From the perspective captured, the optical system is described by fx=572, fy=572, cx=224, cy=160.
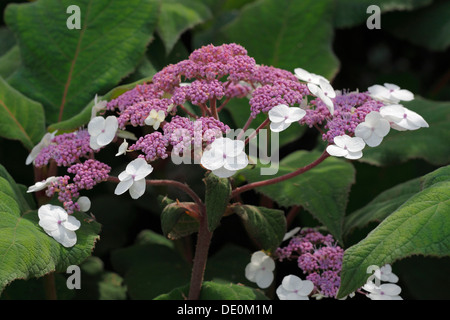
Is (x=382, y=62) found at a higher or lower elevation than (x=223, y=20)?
lower

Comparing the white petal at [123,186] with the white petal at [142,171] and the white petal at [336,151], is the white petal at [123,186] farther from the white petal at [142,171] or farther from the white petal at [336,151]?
the white petal at [336,151]

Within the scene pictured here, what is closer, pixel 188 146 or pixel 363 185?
pixel 188 146

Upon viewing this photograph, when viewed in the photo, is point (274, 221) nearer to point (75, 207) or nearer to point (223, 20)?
point (75, 207)

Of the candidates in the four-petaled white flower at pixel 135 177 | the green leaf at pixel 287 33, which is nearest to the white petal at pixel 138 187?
the four-petaled white flower at pixel 135 177

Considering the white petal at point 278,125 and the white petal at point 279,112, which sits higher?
the white petal at point 279,112

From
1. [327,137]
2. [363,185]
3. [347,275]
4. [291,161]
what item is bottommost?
[363,185]

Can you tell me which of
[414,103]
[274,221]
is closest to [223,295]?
[274,221]
